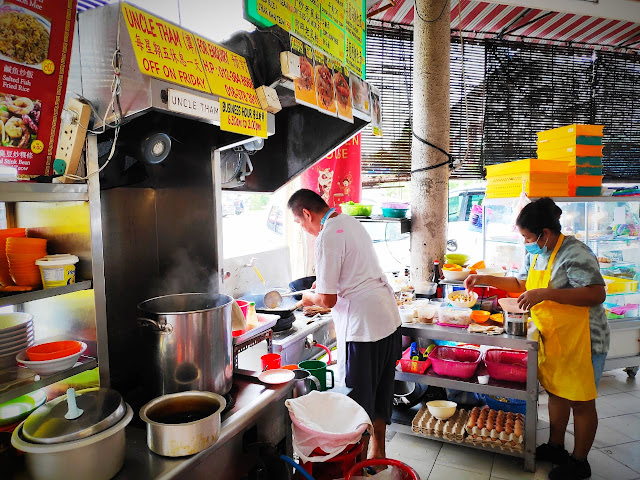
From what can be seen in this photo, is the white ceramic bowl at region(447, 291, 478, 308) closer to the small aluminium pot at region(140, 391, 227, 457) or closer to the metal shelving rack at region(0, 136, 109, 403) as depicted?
the small aluminium pot at region(140, 391, 227, 457)

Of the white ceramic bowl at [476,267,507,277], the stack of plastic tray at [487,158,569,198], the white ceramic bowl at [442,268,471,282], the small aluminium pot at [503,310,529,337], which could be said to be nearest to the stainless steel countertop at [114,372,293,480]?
the small aluminium pot at [503,310,529,337]

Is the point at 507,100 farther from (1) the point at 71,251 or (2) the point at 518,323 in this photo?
(1) the point at 71,251

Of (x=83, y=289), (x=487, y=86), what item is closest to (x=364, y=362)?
(x=83, y=289)

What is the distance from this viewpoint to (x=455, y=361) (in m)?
3.39

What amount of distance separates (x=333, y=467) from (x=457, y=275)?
2.60m

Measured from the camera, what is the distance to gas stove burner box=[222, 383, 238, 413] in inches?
69.1

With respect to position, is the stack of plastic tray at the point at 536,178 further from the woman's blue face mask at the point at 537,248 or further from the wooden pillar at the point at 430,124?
the woman's blue face mask at the point at 537,248

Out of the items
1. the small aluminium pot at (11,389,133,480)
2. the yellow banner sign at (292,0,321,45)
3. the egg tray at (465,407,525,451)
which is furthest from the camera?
the egg tray at (465,407,525,451)

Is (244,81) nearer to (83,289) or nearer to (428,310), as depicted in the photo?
(83,289)

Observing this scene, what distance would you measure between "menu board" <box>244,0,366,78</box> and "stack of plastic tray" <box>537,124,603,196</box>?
2.35 meters

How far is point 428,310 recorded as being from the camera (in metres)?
3.51

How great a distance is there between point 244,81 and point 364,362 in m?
1.90

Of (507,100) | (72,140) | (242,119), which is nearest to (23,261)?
(72,140)

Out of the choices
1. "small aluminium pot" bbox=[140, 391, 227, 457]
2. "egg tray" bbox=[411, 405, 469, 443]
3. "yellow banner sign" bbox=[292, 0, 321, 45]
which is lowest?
"egg tray" bbox=[411, 405, 469, 443]
